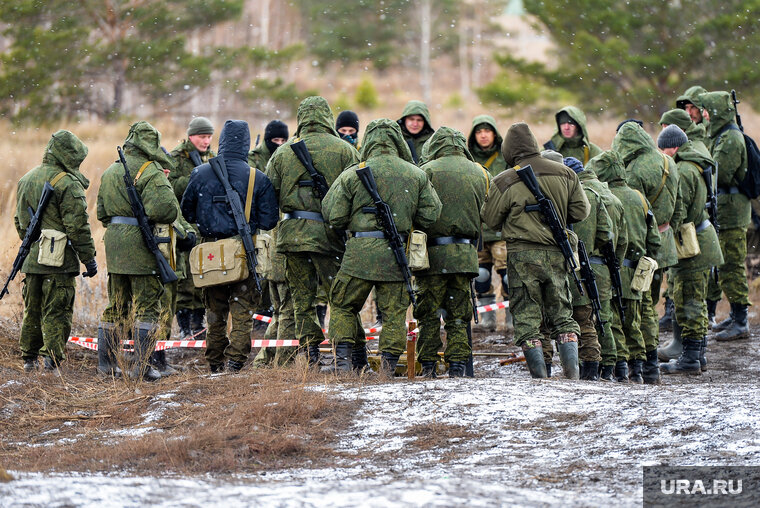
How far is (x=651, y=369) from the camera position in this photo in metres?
9.85

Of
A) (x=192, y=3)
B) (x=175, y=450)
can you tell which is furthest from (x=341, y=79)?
(x=175, y=450)

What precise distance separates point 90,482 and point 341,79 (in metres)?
37.9

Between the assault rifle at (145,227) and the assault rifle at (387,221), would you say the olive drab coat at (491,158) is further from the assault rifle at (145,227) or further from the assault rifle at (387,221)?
the assault rifle at (145,227)

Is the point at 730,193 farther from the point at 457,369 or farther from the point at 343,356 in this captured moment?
the point at 343,356

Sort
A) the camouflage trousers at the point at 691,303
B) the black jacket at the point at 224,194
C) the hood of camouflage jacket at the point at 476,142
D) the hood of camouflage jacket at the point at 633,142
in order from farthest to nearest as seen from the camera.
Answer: the hood of camouflage jacket at the point at 476,142
the camouflage trousers at the point at 691,303
the hood of camouflage jacket at the point at 633,142
the black jacket at the point at 224,194

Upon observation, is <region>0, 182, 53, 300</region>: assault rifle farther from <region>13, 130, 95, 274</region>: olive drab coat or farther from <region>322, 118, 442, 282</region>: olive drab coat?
<region>322, 118, 442, 282</region>: olive drab coat

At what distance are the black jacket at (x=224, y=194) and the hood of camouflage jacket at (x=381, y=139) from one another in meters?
0.98

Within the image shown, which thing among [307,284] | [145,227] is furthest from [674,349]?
[145,227]

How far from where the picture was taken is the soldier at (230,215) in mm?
8750

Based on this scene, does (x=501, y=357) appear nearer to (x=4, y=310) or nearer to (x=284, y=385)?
(x=284, y=385)

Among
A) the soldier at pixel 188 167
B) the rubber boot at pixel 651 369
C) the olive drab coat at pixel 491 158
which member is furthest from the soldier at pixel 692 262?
the soldier at pixel 188 167

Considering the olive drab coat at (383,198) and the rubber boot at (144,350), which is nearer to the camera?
the olive drab coat at (383,198)

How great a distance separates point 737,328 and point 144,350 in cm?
684

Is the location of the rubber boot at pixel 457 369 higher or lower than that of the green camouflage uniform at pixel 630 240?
lower
